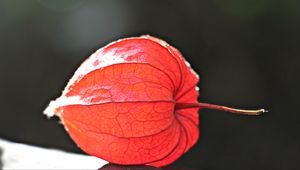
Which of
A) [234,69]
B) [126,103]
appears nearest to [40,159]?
[126,103]

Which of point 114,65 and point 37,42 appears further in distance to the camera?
point 37,42

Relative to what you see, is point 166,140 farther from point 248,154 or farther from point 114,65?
point 248,154

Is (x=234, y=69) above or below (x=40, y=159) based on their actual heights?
above

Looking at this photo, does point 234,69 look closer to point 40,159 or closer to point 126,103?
point 40,159

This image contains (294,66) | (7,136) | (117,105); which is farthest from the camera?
(7,136)

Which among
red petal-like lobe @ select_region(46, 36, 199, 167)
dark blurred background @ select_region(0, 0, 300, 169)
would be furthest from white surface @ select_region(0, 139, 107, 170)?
dark blurred background @ select_region(0, 0, 300, 169)

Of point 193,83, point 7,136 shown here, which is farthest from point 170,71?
point 7,136
